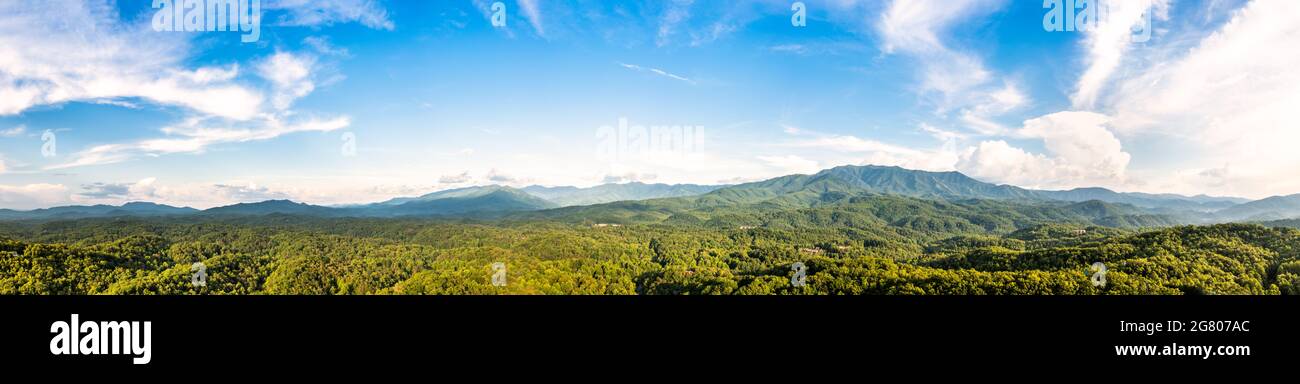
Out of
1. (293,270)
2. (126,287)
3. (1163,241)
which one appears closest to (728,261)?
(1163,241)

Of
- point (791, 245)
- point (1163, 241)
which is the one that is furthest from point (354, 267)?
point (1163, 241)

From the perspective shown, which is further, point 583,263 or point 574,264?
point 583,263
